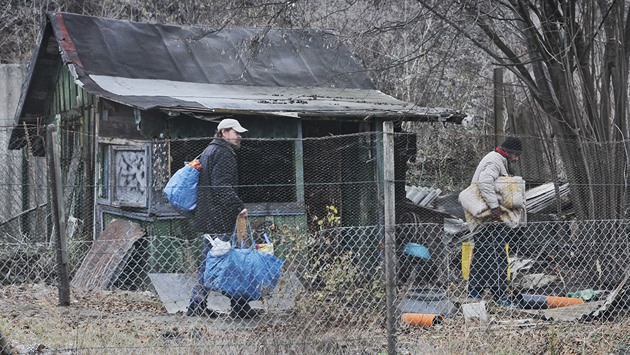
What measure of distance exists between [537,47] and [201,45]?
16.0ft

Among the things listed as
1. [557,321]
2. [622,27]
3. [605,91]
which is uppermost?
[622,27]

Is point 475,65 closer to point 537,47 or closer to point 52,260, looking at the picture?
point 537,47

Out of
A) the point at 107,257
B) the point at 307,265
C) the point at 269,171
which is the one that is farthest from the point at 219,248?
the point at 269,171

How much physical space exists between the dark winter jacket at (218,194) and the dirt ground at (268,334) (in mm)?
943

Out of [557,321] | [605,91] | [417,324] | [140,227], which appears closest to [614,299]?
[557,321]

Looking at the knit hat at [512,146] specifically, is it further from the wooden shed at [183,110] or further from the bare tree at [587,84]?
the wooden shed at [183,110]

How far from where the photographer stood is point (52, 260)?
9633mm

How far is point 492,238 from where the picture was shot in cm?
896

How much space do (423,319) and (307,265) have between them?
108 centimetres

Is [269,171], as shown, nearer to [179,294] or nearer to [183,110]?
[183,110]

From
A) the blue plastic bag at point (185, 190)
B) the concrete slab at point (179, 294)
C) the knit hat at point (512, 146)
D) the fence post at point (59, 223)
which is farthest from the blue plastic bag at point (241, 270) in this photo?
the knit hat at point (512, 146)

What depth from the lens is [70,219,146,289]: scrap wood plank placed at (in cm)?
964

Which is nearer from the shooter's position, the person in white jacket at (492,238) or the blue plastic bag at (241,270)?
the blue plastic bag at (241,270)

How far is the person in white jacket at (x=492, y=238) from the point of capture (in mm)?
8695
